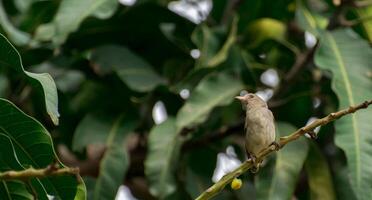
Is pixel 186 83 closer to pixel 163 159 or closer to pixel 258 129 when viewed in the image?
pixel 163 159

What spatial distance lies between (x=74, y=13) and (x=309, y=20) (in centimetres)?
91

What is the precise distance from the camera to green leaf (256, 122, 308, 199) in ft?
9.01

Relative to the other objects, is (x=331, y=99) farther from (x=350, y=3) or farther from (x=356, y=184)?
(x=356, y=184)

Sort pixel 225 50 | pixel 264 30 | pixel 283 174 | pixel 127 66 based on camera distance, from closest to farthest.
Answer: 1. pixel 283 174
2. pixel 225 50
3. pixel 127 66
4. pixel 264 30

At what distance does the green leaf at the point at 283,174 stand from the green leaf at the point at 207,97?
283mm

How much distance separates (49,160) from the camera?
214cm

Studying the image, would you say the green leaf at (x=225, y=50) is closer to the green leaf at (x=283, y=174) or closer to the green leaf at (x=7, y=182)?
the green leaf at (x=283, y=174)

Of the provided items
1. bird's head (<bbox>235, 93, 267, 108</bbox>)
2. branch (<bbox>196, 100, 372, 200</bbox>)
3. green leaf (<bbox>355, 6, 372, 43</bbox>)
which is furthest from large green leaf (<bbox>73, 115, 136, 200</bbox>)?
branch (<bbox>196, 100, 372, 200</bbox>)

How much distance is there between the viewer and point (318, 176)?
3.00m

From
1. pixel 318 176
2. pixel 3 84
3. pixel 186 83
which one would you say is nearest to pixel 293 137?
pixel 318 176

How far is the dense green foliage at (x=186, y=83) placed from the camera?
291 centimetres

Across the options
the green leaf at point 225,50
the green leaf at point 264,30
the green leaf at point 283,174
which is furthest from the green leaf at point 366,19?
the green leaf at point 283,174

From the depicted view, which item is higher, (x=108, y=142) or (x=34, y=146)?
(x=34, y=146)

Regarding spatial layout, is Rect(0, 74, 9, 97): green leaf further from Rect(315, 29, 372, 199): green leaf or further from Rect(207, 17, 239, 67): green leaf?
Rect(315, 29, 372, 199): green leaf
